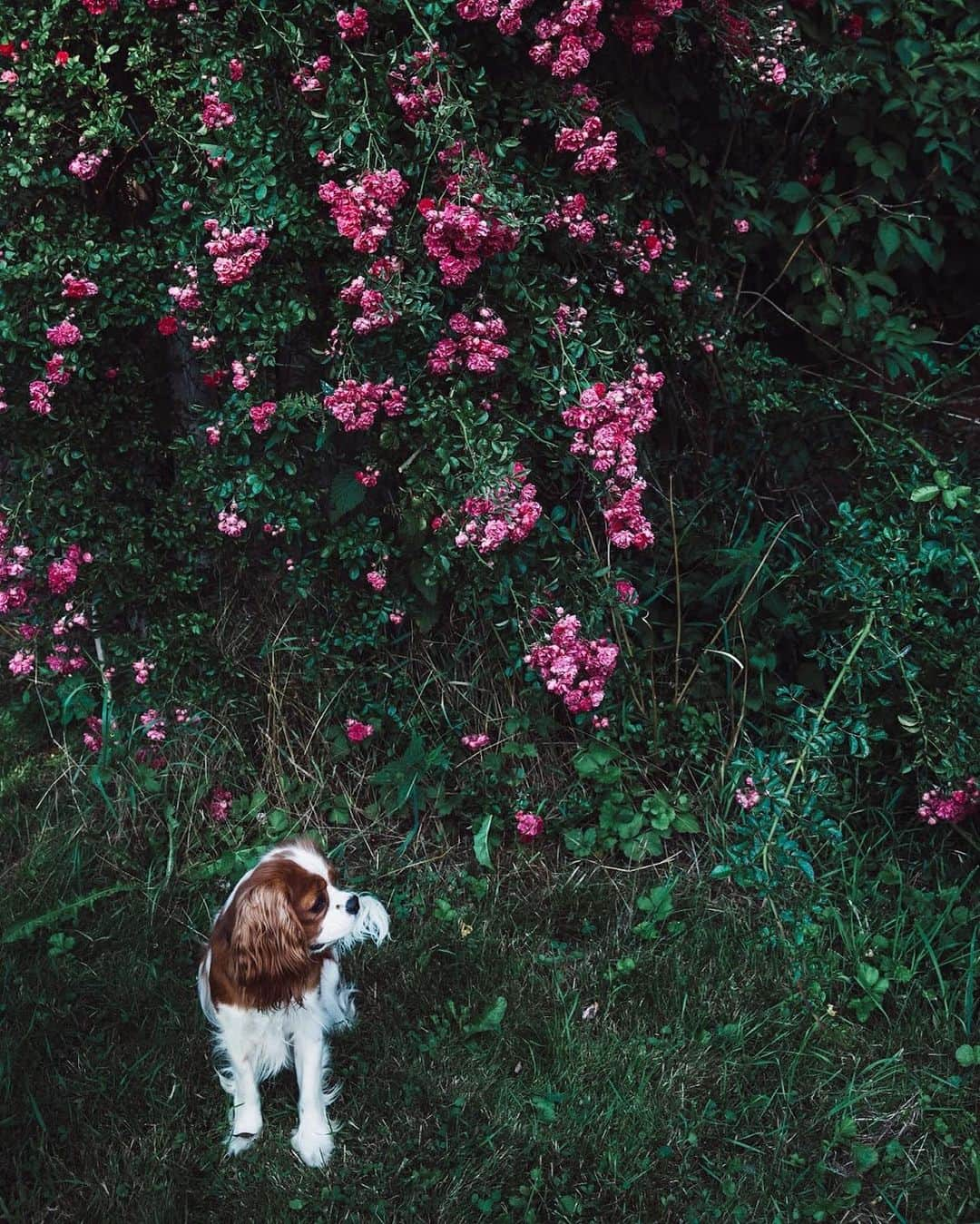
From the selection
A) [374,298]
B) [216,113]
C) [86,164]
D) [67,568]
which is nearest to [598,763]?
[374,298]

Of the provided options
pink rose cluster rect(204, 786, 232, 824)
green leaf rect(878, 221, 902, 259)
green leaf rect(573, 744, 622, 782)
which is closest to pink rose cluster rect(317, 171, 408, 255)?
green leaf rect(573, 744, 622, 782)

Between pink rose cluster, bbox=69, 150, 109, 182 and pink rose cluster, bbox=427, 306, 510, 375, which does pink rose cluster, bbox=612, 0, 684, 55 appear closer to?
pink rose cluster, bbox=427, 306, 510, 375

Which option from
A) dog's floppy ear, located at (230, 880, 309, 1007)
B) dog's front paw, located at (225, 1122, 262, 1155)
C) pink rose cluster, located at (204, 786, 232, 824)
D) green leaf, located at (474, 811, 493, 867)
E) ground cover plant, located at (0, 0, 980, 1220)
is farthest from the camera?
pink rose cluster, located at (204, 786, 232, 824)

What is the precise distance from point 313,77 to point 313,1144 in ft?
8.48

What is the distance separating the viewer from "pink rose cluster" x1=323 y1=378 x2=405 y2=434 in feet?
9.38

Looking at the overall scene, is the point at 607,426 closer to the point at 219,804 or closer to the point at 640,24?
the point at 640,24

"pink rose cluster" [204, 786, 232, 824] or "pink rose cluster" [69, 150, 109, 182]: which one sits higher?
"pink rose cluster" [69, 150, 109, 182]

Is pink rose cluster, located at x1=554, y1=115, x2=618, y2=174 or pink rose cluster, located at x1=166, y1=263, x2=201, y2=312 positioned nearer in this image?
pink rose cluster, located at x1=554, y1=115, x2=618, y2=174

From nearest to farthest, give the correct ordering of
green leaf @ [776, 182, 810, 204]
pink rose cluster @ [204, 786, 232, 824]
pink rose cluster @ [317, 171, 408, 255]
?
1. pink rose cluster @ [317, 171, 408, 255]
2. pink rose cluster @ [204, 786, 232, 824]
3. green leaf @ [776, 182, 810, 204]

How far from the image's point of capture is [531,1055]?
2688 millimetres

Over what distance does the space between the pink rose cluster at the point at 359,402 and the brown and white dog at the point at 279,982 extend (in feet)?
3.50

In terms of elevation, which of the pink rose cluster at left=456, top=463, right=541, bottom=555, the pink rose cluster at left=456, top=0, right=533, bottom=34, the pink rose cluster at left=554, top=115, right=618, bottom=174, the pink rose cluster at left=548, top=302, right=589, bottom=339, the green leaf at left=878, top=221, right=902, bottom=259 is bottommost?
the pink rose cluster at left=456, top=463, right=541, bottom=555

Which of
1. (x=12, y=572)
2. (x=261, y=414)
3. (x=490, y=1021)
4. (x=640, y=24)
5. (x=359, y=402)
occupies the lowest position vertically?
(x=490, y=1021)

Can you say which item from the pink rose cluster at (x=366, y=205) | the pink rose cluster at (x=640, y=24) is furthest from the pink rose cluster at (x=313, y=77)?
the pink rose cluster at (x=640, y=24)
